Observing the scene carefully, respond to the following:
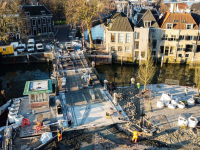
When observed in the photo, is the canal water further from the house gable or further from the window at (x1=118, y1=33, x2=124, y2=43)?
the house gable

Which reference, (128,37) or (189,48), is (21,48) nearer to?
(128,37)

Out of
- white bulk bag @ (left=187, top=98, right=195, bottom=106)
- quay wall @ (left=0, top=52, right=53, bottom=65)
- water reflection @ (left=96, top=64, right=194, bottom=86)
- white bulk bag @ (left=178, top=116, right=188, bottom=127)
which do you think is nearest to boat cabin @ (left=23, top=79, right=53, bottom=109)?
white bulk bag @ (left=178, top=116, right=188, bottom=127)

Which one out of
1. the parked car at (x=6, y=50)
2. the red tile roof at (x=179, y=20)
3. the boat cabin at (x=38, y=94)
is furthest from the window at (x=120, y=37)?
the boat cabin at (x=38, y=94)

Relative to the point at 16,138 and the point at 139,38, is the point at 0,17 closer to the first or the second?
the point at 139,38

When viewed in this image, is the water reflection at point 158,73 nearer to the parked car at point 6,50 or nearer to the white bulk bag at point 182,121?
the white bulk bag at point 182,121

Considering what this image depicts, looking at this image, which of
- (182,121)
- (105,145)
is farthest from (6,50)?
(182,121)

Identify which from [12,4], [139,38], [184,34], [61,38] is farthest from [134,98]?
[12,4]
